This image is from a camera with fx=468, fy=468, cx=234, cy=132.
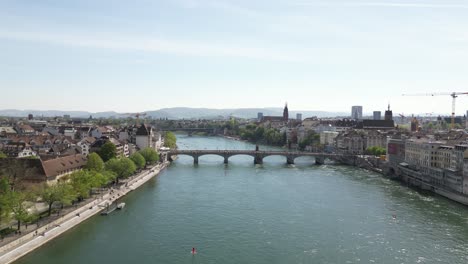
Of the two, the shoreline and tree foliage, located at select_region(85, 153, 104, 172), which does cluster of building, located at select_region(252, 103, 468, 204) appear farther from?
tree foliage, located at select_region(85, 153, 104, 172)

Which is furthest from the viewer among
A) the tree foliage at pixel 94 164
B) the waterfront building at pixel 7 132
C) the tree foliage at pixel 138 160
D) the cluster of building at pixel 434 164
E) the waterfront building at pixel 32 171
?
the waterfront building at pixel 7 132

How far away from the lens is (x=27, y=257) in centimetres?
2403

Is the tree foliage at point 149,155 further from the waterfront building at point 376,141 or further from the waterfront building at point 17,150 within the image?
the waterfront building at point 376,141

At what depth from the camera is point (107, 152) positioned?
49938 mm

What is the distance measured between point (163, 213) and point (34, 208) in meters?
9.02

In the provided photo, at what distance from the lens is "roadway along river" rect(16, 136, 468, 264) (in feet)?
84.6

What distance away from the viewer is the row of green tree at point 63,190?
25.7 metres

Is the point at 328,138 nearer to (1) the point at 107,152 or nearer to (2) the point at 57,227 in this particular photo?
(1) the point at 107,152

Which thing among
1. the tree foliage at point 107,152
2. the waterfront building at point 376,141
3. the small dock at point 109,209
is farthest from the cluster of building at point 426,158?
the tree foliage at point 107,152

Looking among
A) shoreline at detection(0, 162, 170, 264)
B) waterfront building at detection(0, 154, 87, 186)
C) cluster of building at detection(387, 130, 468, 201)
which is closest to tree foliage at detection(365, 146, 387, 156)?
cluster of building at detection(387, 130, 468, 201)

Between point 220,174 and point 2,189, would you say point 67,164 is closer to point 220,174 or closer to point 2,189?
point 2,189

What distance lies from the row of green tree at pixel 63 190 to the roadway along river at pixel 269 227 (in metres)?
2.34

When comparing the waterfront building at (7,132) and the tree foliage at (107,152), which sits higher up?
the waterfront building at (7,132)

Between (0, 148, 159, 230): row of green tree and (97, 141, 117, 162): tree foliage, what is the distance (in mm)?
2578
